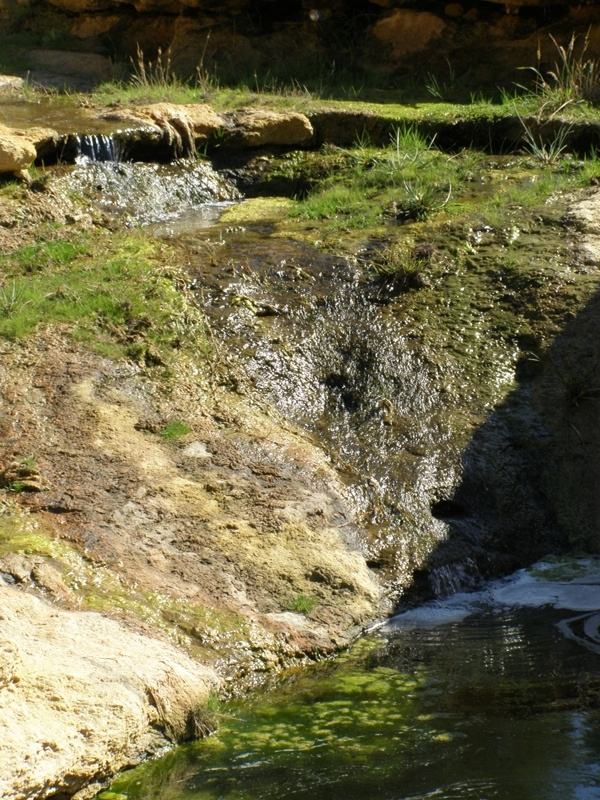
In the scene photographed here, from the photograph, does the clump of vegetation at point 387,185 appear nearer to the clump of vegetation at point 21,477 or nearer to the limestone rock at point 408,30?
the limestone rock at point 408,30

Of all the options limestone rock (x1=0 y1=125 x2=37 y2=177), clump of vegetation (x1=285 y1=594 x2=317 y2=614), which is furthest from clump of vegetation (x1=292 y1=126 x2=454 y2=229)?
clump of vegetation (x1=285 y1=594 x2=317 y2=614)

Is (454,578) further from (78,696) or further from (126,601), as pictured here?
(78,696)

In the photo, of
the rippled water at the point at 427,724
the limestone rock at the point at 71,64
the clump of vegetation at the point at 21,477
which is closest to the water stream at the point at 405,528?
the rippled water at the point at 427,724

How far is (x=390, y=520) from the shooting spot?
5.78 m

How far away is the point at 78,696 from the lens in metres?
3.61

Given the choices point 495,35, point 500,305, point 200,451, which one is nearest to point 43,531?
point 200,451

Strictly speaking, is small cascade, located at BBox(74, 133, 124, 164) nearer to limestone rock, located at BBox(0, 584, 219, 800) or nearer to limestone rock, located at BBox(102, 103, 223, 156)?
limestone rock, located at BBox(102, 103, 223, 156)

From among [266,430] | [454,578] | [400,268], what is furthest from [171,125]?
[454,578]

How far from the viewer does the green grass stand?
6438 millimetres

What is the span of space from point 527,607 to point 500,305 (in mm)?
2743

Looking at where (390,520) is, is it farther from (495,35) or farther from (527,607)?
(495,35)

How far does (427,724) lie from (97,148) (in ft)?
22.1

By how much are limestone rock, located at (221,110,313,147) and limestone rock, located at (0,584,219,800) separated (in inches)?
264

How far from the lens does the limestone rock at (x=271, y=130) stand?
998cm
